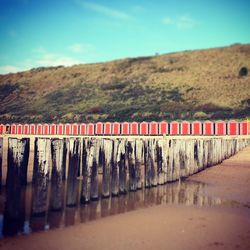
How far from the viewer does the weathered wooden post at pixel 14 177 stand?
659 centimetres

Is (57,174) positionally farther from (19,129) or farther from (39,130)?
(19,129)

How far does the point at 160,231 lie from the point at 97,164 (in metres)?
3.12

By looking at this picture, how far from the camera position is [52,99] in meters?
53.7

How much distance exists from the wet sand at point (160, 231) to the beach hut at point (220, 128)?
1656cm

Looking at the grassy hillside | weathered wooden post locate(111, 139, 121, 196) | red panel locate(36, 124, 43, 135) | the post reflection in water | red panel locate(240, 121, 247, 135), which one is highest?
the grassy hillside

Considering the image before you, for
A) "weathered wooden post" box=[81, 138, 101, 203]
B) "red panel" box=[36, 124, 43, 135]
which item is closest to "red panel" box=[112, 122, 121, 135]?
"red panel" box=[36, 124, 43, 135]

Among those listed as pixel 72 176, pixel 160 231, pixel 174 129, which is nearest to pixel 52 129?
pixel 174 129

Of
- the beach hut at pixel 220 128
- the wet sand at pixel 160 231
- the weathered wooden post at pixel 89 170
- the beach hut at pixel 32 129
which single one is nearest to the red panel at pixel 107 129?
the beach hut at pixel 32 129

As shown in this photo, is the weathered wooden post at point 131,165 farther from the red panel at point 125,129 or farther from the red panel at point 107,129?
the red panel at point 107,129

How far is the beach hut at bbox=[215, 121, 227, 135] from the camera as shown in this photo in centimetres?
2392

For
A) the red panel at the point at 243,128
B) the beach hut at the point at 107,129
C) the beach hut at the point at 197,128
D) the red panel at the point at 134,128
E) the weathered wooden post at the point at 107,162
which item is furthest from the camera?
the beach hut at the point at 107,129

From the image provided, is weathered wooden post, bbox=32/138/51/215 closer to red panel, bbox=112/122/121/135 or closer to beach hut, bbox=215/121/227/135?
beach hut, bbox=215/121/227/135

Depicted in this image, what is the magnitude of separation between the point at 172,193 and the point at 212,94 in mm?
37672

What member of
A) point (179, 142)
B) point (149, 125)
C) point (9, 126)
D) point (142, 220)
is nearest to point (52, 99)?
point (9, 126)
